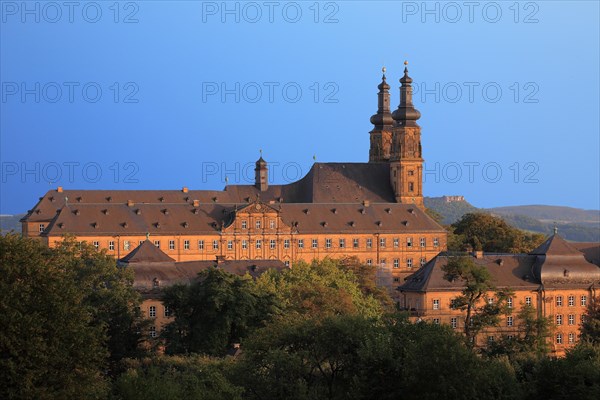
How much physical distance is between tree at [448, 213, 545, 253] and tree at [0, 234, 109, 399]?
84191mm

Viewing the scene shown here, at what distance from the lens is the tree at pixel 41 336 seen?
6297cm

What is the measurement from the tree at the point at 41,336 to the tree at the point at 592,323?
151 ft

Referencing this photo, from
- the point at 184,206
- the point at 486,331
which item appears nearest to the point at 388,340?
the point at 486,331

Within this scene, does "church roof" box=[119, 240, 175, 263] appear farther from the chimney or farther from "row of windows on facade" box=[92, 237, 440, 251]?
the chimney

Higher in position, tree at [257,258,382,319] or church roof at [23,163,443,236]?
church roof at [23,163,443,236]

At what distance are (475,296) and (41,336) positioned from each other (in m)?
51.5

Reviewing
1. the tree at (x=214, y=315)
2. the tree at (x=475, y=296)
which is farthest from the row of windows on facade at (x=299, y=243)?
the tree at (x=214, y=315)

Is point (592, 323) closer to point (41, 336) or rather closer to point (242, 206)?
point (242, 206)

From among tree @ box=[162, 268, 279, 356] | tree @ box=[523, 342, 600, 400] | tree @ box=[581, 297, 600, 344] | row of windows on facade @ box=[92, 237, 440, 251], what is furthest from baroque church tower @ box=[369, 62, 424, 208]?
tree @ box=[523, 342, 600, 400]

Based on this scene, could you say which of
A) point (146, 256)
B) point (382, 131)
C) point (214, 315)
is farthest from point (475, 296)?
point (382, 131)

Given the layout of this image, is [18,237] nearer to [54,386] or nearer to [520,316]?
[54,386]

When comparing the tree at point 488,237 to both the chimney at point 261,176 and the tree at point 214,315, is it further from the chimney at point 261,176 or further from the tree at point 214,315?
the tree at point 214,315

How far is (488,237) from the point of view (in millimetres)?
161000

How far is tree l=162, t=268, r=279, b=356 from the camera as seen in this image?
94.3 metres
